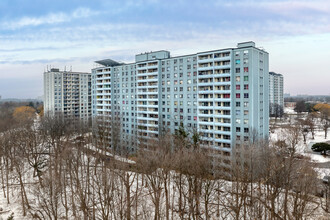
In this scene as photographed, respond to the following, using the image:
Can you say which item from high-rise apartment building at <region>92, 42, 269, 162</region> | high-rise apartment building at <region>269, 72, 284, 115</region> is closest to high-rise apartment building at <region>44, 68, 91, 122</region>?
high-rise apartment building at <region>92, 42, 269, 162</region>

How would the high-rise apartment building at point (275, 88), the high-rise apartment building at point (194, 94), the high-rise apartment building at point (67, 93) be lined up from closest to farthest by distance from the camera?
the high-rise apartment building at point (194, 94) → the high-rise apartment building at point (67, 93) → the high-rise apartment building at point (275, 88)

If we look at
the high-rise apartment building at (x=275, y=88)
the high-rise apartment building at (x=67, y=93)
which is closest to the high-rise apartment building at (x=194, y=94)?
the high-rise apartment building at (x=67, y=93)

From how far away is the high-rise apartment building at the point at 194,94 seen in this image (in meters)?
51.6

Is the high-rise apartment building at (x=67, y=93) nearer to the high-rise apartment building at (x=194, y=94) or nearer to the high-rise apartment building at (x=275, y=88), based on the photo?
the high-rise apartment building at (x=194, y=94)

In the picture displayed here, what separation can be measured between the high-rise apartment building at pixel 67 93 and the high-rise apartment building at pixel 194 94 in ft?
120

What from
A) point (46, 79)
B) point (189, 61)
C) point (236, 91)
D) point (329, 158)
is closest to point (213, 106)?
point (236, 91)

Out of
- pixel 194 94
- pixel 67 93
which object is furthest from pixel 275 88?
pixel 67 93

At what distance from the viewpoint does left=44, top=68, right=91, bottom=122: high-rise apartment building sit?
11006cm

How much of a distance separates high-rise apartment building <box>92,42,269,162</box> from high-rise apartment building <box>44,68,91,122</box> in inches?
1435

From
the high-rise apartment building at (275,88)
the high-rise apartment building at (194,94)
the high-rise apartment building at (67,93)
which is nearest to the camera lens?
the high-rise apartment building at (194,94)

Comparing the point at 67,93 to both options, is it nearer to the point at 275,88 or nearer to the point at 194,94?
the point at 194,94

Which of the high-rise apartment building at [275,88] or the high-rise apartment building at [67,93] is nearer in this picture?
the high-rise apartment building at [67,93]

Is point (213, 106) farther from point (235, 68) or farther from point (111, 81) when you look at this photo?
point (111, 81)

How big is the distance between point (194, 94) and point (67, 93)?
7611 cm
